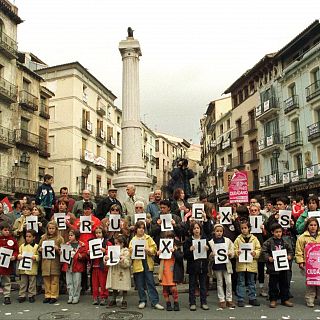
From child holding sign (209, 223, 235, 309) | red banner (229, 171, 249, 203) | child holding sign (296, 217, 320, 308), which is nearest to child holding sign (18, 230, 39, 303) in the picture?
child holding sign (209, 223, 235, 309)

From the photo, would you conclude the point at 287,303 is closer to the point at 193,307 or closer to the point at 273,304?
the point at 273,304

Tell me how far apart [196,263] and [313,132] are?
80.7 feet

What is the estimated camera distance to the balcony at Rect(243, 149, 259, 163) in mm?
38062

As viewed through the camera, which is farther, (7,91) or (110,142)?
(110,142)

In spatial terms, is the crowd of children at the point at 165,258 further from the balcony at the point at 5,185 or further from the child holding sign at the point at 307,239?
the balcony at the point at 5,185

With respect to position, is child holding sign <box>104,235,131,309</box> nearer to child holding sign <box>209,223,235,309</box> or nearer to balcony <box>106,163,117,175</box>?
child holding sign <box>209,223,235,309</box>

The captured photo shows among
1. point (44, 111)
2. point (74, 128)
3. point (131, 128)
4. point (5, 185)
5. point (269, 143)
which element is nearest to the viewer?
point (131, 128)

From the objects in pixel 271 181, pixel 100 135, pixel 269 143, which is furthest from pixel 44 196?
pixel 100 135

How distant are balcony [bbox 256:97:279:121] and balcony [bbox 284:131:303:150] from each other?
2931 millimetres

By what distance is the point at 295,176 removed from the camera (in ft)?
100

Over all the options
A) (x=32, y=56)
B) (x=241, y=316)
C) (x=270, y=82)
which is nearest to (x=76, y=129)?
(x=32, y=56)

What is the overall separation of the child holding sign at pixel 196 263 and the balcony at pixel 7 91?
75.9ft

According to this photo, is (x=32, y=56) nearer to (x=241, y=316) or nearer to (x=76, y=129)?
(x=76, y=129)

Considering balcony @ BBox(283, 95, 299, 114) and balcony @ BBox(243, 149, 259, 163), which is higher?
balcony @ BBox(283, 95, 299, 114)
